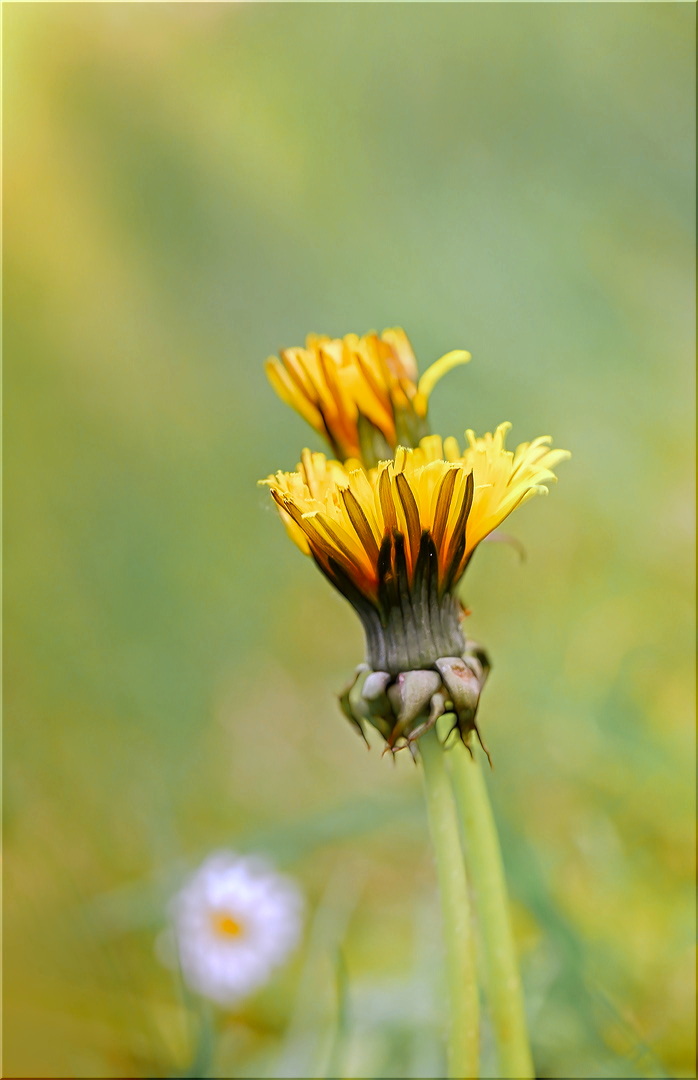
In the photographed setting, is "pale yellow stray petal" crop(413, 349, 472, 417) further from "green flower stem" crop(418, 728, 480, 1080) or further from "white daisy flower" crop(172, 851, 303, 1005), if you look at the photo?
"white daisy flower" crop(172, 851, 303, 1005)

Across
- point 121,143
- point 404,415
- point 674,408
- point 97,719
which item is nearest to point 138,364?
point 121,143

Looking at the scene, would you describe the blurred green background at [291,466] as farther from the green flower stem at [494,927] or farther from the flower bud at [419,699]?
the flower bud at [419,699]

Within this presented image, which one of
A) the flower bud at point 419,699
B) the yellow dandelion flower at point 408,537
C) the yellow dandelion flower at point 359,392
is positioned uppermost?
the yellow dandelion flower at point 359,392

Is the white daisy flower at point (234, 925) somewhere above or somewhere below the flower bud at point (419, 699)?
below

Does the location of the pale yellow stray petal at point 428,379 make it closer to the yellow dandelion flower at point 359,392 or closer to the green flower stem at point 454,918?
the yellow dandelion flower at point 359,392

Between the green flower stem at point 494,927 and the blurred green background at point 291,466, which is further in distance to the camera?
the blurred green background at point 291,466

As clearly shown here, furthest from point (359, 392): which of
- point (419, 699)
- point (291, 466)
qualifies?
point (291, 466)

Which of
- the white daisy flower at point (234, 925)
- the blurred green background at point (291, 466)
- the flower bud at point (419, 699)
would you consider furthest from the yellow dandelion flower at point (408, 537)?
the white daisy flower at point (234, 925)

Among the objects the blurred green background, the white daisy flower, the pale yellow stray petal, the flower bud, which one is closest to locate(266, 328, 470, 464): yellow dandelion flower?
the pale yellow stray petal
